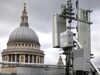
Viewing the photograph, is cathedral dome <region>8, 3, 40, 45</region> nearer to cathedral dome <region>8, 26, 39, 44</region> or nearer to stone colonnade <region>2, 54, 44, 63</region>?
cathedral dome <region>8, 26, 39, 44</region>

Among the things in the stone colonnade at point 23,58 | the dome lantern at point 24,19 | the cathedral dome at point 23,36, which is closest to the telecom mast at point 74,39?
the stone colonnade at point 23,58

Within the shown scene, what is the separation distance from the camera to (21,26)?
120 metres

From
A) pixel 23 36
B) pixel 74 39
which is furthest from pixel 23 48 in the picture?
pixel 74 39

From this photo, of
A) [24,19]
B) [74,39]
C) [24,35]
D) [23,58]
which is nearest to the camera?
[74,39]

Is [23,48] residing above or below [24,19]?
below

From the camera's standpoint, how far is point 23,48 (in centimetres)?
11369

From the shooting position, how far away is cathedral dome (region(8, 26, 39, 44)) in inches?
4530

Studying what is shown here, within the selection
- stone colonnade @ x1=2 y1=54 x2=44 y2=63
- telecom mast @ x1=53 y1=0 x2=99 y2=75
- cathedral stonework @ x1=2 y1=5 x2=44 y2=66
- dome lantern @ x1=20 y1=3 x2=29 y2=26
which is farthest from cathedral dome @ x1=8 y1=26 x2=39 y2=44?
telecom mast @ x1=53 y1=0 x2=99 y2=75

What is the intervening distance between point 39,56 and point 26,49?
596cm

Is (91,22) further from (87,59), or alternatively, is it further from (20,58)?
(20,58)

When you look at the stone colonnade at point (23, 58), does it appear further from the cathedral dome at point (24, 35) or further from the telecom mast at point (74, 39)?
the telecom mast at point (74, 39)

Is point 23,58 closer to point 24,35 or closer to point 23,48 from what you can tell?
point 23,48

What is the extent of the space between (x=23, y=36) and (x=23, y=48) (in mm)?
4607

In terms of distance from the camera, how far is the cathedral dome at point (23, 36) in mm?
115062
